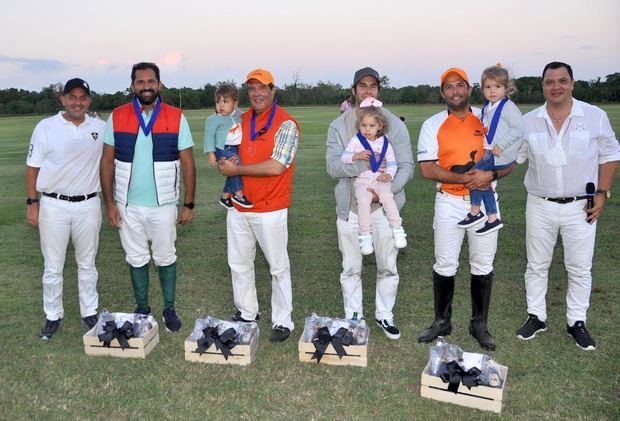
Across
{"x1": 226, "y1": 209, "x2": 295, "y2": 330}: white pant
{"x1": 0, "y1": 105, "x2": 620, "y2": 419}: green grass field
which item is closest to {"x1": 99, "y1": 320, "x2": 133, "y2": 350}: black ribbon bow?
{"x1": 0, "y1": 105, "x2": 620, "y2": 419}: green grass field

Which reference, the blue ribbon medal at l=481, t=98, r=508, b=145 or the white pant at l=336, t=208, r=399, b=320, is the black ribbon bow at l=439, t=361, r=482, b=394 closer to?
the white pant at l=336, t=208, r=399, b=320

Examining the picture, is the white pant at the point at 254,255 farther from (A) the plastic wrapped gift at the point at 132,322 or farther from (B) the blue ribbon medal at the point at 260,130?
(A) the plastic wrapped gift at the point at 132,322

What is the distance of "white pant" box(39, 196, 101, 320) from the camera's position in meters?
5.42

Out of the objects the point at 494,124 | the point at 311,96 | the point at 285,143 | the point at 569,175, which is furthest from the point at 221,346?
the point at 311,96

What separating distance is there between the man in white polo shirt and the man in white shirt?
4174mm

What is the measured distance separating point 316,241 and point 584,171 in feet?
16.1

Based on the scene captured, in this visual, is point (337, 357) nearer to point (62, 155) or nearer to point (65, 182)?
point (65, 182)

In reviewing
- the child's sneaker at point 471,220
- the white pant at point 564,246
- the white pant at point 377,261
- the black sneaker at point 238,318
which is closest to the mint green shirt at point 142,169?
the black sneaker at point 238,318

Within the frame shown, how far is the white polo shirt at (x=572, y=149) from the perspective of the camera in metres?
5.12

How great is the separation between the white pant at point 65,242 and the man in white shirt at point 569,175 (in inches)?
168

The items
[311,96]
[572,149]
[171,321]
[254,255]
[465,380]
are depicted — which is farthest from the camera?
[311,96]

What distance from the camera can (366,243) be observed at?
508 centimetres

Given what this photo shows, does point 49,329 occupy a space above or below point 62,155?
below

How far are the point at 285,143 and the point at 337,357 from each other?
1945 millimetres
